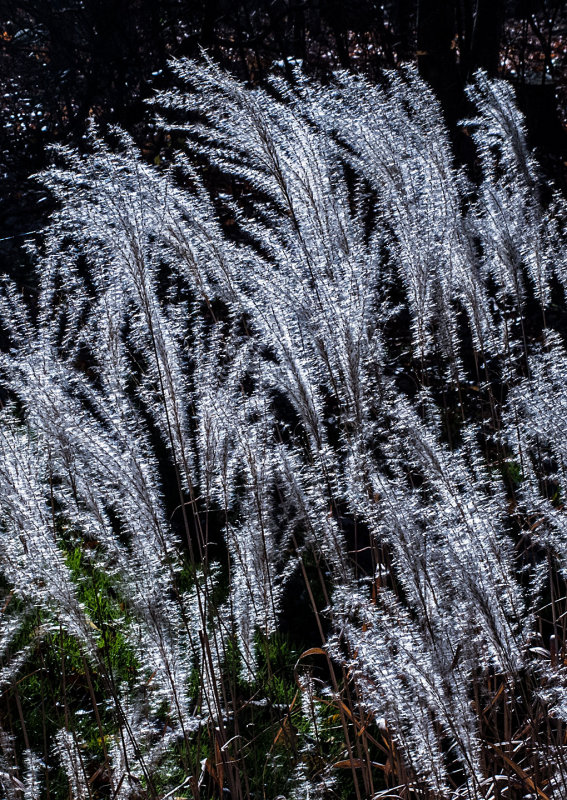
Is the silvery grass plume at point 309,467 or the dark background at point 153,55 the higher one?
the dark background at point 153,55

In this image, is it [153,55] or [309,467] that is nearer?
[309,467]

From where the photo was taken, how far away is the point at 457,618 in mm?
1455

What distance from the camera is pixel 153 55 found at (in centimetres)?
630

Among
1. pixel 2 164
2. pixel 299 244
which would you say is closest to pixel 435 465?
pixel 299 244

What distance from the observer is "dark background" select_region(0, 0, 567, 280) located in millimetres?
5879

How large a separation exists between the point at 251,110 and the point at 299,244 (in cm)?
35

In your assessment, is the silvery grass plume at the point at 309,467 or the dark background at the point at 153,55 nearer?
the silvery grass plume at the point at 309,467

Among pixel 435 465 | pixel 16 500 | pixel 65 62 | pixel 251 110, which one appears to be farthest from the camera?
pixel 65 62

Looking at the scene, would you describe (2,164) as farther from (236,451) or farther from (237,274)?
(236,451)

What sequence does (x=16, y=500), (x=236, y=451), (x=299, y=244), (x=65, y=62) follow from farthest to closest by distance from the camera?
(x=65, y=62)
(x=299, y=244)
(x=236, y=451)
(x=16, y=500)

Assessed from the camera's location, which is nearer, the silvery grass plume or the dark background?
the silvery grass plume

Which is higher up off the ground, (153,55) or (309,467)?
(153,55)

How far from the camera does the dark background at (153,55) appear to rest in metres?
5.88

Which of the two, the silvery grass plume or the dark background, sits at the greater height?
the dark background
